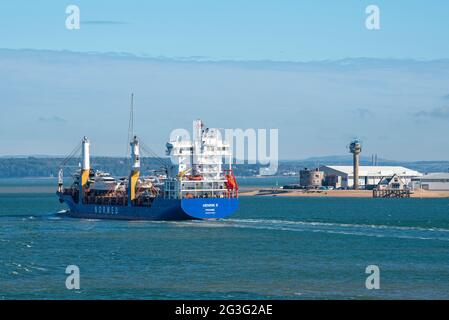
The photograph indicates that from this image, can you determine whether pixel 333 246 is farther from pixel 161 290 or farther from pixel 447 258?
pixel 161 290

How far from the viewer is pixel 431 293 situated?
46.8 metres

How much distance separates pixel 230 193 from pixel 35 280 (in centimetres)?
4663

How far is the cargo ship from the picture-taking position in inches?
3750

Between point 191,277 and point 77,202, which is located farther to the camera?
point 77,202

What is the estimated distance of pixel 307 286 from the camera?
49.3 meters

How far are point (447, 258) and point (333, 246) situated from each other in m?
10.4

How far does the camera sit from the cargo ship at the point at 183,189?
9525cm

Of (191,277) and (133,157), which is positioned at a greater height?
(133,157)

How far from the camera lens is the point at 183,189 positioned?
96.6m

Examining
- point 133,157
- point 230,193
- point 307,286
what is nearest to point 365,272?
point 307,286
